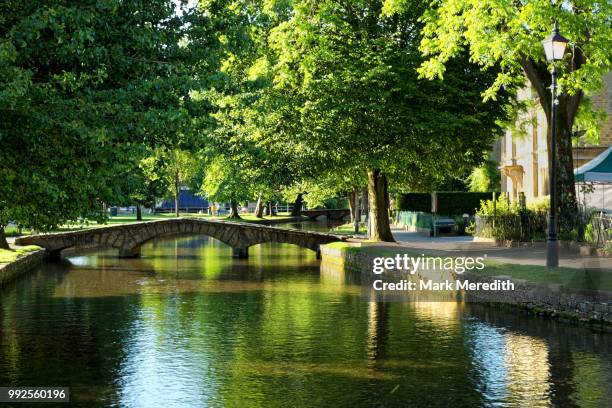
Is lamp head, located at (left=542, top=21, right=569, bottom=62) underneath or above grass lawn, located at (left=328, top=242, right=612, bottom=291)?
above

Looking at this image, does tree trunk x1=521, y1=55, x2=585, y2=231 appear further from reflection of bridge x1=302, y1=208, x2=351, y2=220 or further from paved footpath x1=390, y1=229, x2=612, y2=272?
reflection of bridge x1=302, y1=208, x2=351, y2=220

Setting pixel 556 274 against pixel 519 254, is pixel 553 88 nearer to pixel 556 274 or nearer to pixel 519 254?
pixel 556 274

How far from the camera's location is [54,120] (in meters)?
14.4

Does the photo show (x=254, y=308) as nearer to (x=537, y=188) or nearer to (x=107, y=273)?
(x=107, y=273)

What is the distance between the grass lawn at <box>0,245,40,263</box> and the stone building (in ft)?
82.4

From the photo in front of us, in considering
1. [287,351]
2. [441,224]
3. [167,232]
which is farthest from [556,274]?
[167,232]

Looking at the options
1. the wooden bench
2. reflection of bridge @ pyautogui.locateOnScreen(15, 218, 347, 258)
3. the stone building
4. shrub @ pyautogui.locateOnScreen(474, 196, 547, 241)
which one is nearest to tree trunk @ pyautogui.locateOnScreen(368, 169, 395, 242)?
reflection of bridge @ pyautogui.locateOnScreen(15, 218, 347, 258)

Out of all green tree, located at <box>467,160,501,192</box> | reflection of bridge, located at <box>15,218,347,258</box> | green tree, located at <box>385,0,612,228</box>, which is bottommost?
reflection of bridge, located at <box>15,218,347,258</box>

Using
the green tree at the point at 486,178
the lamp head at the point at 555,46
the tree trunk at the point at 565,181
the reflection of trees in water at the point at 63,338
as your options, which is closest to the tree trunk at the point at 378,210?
the tree trunk at the point at 565,181

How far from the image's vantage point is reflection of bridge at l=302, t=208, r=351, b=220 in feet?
382

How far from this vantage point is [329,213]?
120 m

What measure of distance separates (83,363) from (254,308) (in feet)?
30.3

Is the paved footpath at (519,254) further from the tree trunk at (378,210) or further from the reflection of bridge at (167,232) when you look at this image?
the reflection of bridge at (167,232)

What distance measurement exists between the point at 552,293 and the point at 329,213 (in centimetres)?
9951
